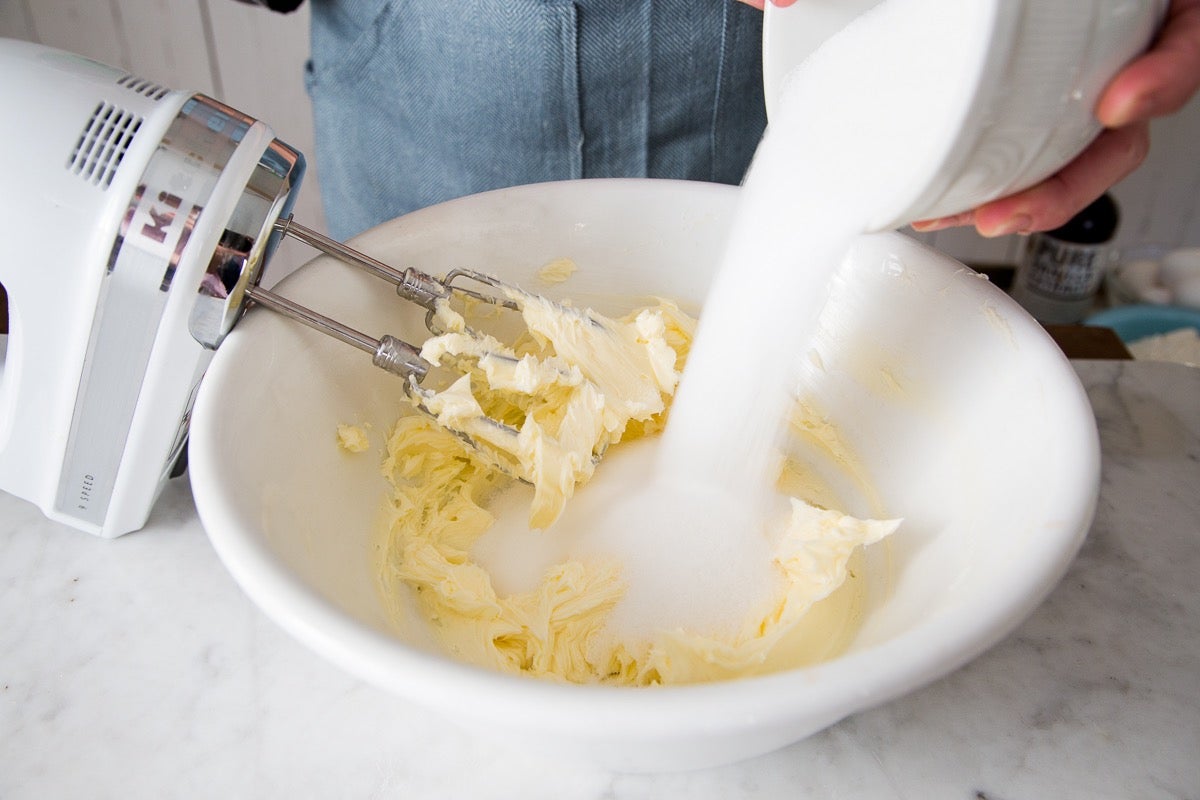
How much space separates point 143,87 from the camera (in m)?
0.68

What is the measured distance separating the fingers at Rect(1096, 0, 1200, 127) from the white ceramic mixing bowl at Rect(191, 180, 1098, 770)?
19 centimetres

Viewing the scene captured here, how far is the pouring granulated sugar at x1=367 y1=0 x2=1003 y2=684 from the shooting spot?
25.1 inches

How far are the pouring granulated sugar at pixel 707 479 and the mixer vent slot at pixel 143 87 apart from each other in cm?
32

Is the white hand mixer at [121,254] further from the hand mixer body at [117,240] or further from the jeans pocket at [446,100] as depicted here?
the jeans pocket at [446,100]

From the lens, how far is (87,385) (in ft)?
2.26

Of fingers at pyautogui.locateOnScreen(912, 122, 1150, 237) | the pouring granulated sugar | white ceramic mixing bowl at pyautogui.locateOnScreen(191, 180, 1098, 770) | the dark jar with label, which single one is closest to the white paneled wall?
the dark jar with label

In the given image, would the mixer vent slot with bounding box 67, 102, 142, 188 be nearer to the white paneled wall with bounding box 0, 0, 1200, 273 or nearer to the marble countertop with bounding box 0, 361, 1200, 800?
the marble countertop with bounding box 0, 361, 1200, 800

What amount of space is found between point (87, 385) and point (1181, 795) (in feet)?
2.67

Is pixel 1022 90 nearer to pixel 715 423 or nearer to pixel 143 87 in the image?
pixel 715 423

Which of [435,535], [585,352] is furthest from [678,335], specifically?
[435,535]

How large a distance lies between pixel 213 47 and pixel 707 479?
1296 millimetres

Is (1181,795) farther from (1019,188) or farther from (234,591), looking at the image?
(234,591)

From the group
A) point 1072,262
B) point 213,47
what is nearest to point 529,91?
point 213,47

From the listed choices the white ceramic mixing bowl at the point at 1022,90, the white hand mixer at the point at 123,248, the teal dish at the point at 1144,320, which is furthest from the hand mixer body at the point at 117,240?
the teal dish at the point at 1144,320
